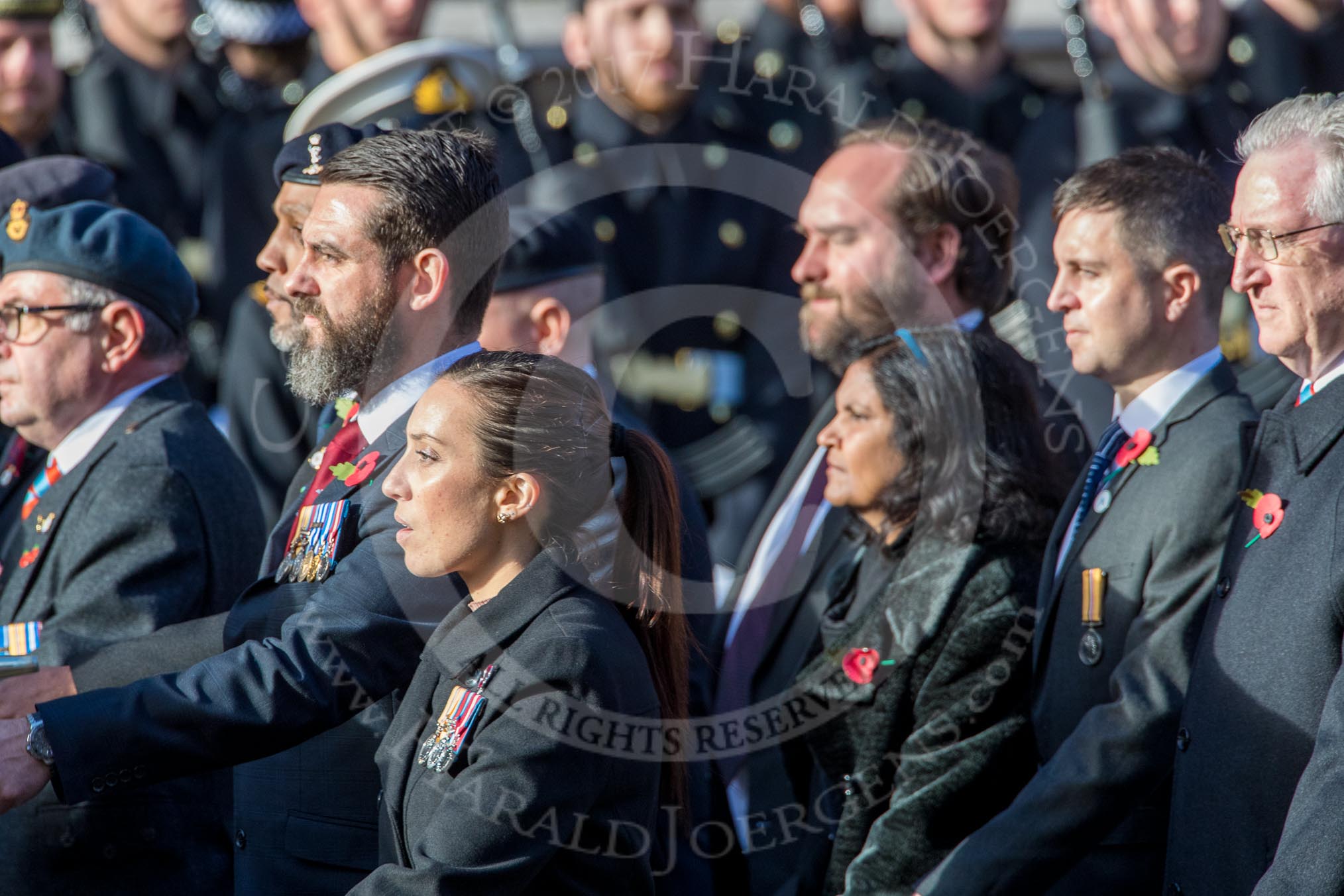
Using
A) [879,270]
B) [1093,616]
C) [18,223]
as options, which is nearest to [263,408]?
[18,223]

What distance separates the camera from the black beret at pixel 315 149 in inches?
133

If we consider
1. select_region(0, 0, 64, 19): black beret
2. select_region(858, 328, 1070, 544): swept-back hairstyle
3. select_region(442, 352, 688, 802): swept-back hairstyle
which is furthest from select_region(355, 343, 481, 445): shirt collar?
select_region(0, 0, 64, 19): black beret

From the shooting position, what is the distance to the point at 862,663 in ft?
10.7

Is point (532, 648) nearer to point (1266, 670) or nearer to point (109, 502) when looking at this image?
point (1266, 670)

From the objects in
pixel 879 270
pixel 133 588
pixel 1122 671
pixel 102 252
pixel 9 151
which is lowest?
pixel 1122 671

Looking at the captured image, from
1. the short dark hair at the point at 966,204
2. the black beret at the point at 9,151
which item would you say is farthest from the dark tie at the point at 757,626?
the black beret at the point at 9,151

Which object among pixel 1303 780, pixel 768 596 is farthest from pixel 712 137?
pixel 1303 780

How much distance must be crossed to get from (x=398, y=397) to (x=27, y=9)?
357 cm

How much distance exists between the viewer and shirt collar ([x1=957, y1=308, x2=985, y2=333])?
411 cm

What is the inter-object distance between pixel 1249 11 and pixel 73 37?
15.8 ft

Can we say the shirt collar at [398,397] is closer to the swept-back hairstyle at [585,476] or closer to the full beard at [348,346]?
the full beard at [348,346]

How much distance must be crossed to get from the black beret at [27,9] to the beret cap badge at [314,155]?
295cm

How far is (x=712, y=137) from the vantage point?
6051 millimetres

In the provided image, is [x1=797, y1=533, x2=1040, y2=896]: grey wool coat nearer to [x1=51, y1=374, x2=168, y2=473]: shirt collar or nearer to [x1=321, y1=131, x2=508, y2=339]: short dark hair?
[x1=321, y1=131, x2=508, y2=339]: short dark hair
